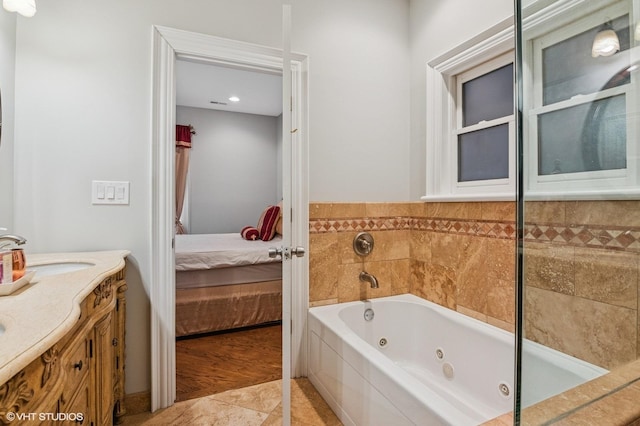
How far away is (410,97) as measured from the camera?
2.34m

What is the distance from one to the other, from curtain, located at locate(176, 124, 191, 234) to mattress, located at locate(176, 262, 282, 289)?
2.40 metres

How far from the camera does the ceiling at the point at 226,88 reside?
356cm

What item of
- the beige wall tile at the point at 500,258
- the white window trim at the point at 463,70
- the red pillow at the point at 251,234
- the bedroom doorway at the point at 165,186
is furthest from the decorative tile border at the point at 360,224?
the red pillow at the point at 251,234

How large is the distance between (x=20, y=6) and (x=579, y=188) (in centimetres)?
239

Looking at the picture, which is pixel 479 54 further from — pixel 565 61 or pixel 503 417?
pixel 503 417

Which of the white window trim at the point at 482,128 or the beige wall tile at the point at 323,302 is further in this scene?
the beige wall tile at the point at 323,302

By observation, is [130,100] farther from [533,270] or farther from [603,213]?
Answer: [603,213]

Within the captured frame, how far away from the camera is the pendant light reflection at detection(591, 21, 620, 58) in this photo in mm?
1149

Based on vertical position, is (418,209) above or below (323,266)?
above

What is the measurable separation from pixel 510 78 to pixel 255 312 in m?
2.65

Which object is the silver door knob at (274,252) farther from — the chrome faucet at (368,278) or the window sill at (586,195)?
the window sill at (586,195)

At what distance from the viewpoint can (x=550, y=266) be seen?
1.15m

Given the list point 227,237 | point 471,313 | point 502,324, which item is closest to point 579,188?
point 502,324

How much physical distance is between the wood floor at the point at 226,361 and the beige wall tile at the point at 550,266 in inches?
66.3
